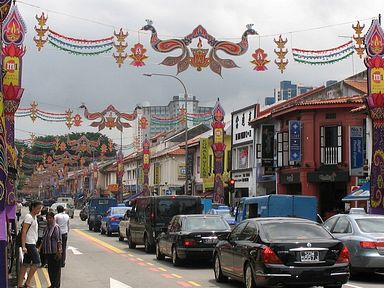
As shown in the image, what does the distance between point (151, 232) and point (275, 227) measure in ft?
40.4

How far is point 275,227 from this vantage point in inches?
516

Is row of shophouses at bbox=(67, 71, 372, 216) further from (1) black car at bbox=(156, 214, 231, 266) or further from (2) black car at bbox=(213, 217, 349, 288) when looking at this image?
(2) black car at bbox=(213, 217, 349, 288)

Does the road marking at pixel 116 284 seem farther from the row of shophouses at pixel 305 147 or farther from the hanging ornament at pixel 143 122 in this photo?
the hanging ornament at pixel 143 122

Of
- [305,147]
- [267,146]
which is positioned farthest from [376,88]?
[267,146]

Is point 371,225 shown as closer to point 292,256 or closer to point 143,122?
point 292,256

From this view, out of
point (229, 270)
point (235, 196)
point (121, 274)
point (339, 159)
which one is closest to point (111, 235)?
point (339, 159)

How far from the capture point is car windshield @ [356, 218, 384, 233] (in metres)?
15.8

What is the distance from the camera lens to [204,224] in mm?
20047

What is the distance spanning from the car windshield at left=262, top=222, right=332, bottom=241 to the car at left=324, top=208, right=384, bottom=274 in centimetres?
232

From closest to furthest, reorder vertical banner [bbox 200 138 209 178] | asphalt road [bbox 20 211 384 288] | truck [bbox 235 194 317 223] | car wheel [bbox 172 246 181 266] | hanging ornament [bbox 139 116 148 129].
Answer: asphalt road [bbox 20 211 384 288]
car wheel [bbox 172 246 181 266]
truck [bbox 235 194 317 223]
hanging ornament [bbox 139 116 148 129]
vertical banner [bbox 200 138 209 178]

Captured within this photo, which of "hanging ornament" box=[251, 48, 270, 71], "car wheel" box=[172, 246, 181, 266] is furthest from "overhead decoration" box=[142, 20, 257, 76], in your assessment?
"car wheel" box=[172, 246, 181, 266]

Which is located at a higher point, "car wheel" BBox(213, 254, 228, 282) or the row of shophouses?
the row of shophouses

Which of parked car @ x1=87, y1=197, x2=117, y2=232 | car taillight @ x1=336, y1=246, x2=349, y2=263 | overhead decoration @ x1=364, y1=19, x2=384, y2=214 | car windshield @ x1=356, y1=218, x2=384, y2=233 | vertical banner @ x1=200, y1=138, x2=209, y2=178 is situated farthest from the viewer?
vertical banner @ x1=200, y1=138, x2=209, y2=178

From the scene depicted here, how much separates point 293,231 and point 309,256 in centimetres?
83
